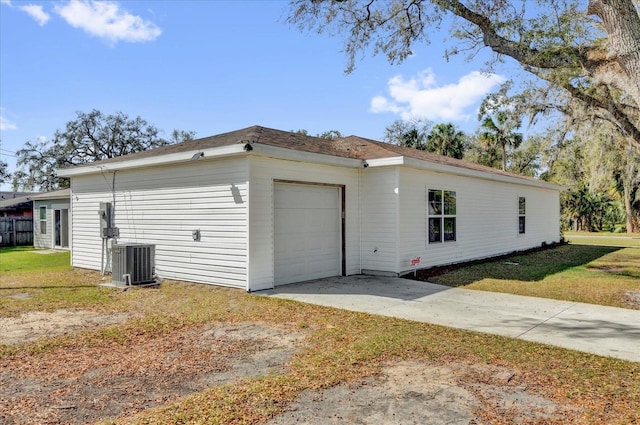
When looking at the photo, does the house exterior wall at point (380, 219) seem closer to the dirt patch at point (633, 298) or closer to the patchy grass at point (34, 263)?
the dirt patch at point (633, 298)

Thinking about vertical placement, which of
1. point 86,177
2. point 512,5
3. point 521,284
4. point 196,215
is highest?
point 512,5

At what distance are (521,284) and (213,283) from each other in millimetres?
6791

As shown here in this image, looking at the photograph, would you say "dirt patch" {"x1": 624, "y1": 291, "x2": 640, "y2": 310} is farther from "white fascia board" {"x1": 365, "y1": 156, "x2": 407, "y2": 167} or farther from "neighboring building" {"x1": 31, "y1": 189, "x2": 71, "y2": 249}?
"neighboring building" {"x1": 31, "y1": 189, "x2": 71, "y2": 249}

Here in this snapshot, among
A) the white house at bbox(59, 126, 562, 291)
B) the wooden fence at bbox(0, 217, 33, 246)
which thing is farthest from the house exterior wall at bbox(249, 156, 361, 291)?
the wooden fence at bbox(0, 217, 33, 246)

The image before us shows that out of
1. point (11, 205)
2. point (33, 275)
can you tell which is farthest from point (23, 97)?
point (33, 275)

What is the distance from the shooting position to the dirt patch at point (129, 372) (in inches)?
132

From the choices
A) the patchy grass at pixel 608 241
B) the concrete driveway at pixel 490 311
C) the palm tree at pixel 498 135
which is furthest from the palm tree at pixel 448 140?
the concrete driveway at pixel 490 311

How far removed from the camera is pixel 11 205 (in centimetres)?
2308

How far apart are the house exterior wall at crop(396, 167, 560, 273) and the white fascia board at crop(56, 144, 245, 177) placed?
166 inches

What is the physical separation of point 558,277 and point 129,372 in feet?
32.8

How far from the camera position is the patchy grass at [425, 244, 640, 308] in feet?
27.0

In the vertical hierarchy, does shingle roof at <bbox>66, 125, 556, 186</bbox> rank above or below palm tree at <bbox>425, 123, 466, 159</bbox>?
below

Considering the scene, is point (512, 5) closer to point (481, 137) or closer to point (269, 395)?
point (269, 395)

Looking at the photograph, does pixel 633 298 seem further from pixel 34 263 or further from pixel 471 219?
pixel 34 263
